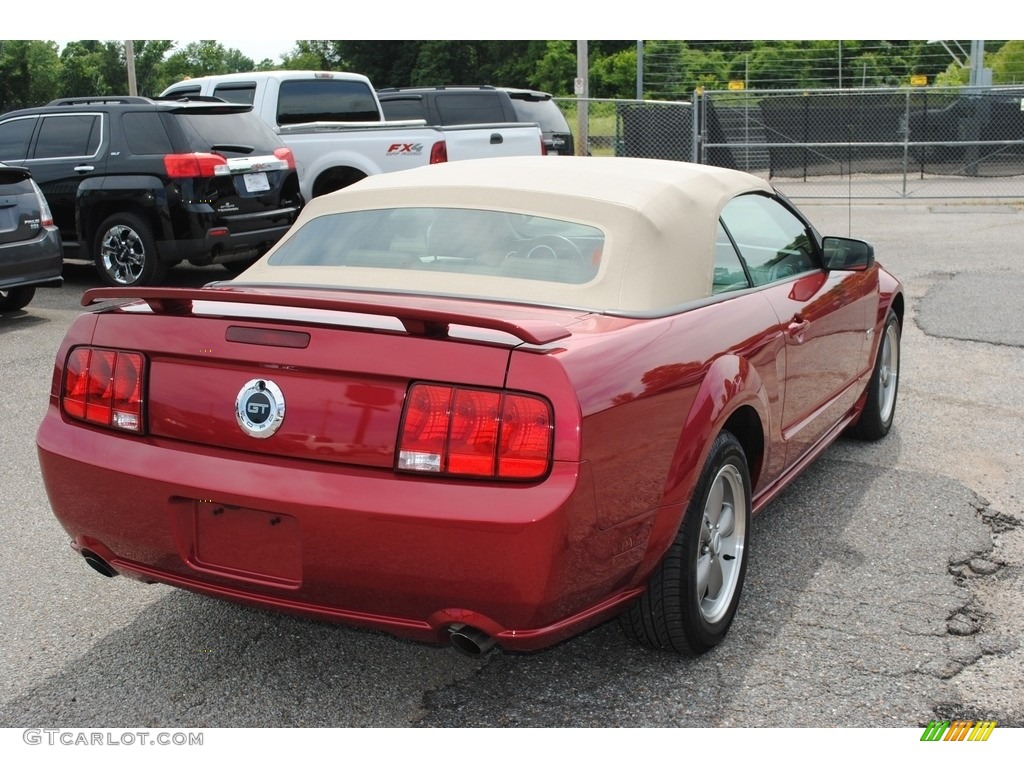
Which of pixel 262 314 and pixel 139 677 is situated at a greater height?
pixel 262 314

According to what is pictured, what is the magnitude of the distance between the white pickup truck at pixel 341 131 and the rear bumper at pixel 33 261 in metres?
3.38

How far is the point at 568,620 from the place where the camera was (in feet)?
9.78

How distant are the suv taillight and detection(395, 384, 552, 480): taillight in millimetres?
8341

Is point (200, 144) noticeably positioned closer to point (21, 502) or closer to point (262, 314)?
point (21, 502)

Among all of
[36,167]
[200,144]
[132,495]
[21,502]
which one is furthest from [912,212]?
[132,495]

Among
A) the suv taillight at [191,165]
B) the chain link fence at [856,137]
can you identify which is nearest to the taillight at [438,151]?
the suv taillight at [191,165]

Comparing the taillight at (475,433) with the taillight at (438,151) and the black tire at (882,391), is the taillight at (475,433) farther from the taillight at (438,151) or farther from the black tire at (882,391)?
the taillight at (438,151)

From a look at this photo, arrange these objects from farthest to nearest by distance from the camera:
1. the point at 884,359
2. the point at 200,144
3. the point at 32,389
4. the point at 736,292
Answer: the point at 200,144 → the point at 32,389 → the point at 884,359 → the point at 736,292

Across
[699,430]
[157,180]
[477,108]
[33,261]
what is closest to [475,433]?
[699,430]

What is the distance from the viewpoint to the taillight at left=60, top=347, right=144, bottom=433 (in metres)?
3.24

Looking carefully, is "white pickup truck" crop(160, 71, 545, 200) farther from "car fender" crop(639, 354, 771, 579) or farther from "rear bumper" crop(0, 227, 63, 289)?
"car fender" crop(639, 354, 771, 579)

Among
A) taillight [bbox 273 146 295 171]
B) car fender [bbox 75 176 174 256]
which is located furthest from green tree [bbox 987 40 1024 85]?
car fender [bbox 75 176 174 256]

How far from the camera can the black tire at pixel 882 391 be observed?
227 inches

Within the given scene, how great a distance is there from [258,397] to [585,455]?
88 centimetres
